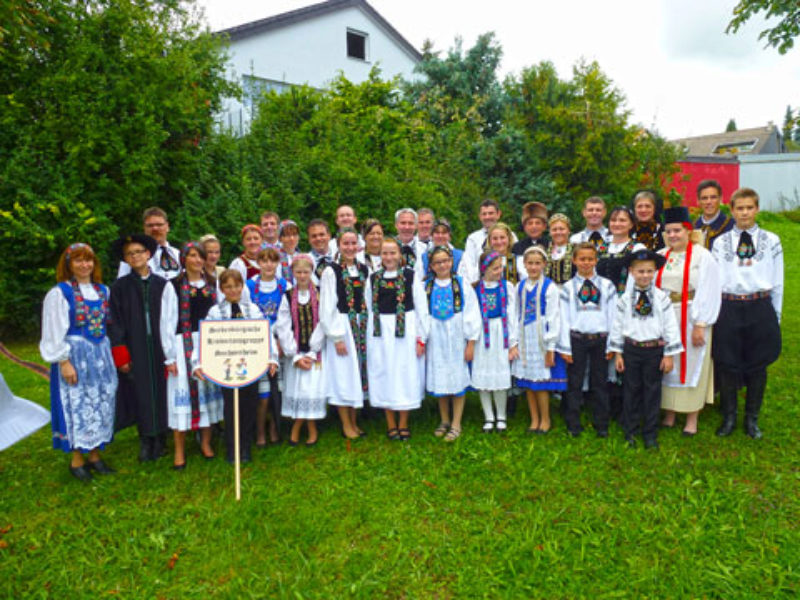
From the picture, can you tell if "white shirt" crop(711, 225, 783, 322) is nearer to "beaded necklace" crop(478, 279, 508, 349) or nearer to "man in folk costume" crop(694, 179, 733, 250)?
"man in folk costume" crop(694, 179, 733, 250)

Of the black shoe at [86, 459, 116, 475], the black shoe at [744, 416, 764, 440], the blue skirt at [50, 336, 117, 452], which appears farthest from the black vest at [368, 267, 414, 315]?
the black shoe at [744, 416, 764, 440]

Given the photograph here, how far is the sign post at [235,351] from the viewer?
4336 millimetres

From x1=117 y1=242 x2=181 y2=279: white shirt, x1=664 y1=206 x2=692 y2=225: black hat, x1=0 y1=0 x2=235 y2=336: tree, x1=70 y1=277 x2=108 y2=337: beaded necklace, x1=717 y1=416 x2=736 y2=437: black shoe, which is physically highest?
x1=0 y1=0 x2=235 y2=336: tree

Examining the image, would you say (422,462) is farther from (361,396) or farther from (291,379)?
(291,379)

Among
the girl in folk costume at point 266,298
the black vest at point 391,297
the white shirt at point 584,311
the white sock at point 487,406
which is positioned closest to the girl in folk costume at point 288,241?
the girl in folk costume at point 266,298

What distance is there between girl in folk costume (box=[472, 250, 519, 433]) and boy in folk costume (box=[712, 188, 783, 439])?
1.87 m

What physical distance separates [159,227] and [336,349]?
2.09 m

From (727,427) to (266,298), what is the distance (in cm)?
447

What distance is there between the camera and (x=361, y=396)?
5.33 metres

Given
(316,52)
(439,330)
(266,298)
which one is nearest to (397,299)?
(439,330)

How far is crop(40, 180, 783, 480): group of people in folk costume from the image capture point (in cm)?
477

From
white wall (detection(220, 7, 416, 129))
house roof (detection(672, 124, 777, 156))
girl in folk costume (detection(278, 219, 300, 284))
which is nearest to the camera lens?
girl in folk costume (detection(278, 219, 300, 284))

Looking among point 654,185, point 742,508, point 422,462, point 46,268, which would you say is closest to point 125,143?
point 46,268

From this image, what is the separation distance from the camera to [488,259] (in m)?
5.36
